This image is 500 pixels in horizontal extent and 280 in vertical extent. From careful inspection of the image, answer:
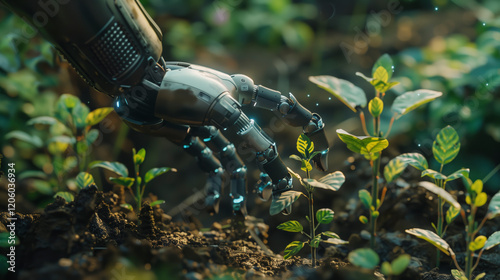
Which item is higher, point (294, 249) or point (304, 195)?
point (304, 195)

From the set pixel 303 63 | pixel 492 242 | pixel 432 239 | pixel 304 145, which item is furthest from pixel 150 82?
pixel 303 63

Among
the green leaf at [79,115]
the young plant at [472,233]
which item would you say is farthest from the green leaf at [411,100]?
the green leaf at [79,115]

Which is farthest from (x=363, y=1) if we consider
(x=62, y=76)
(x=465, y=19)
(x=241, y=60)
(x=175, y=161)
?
(x=62, y=76)

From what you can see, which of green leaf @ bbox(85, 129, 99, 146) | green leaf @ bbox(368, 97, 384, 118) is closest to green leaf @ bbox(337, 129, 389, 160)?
green leaf @ bbox(368, 97, 384, 118)

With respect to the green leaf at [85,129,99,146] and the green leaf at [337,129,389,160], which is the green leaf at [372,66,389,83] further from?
the green leaf at [85,129,99,146]

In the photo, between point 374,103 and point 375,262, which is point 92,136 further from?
point 375,262
